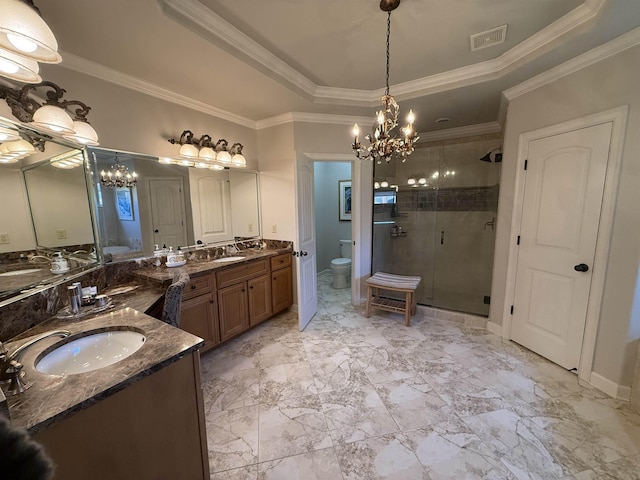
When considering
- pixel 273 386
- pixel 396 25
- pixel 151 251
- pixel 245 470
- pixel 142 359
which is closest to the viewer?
pixel 142 359

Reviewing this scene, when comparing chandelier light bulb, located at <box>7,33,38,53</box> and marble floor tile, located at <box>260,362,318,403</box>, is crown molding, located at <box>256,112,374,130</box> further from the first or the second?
marble floor tile, located at <box>260,362,318,403</box>

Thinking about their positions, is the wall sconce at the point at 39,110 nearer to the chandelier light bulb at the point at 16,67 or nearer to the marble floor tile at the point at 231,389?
the chandelier light bulb at the point at 16,67

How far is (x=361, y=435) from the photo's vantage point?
1.61 metres

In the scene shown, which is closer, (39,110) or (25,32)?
(25,32)

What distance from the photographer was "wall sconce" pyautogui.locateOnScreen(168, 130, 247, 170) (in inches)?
101

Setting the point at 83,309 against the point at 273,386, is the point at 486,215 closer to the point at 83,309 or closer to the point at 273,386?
the point at 273,386

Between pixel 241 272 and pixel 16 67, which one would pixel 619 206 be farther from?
pixel 16 67

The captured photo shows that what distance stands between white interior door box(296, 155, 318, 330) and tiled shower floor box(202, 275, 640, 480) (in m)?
0.49

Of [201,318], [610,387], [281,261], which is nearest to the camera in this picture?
[610,387]

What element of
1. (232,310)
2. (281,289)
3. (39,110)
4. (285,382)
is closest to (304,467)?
(285,382)

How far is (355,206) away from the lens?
340 centimetres

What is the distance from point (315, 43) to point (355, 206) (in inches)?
72.9

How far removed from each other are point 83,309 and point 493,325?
11.7ft

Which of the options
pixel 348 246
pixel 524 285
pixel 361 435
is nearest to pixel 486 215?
pixel 524 285
